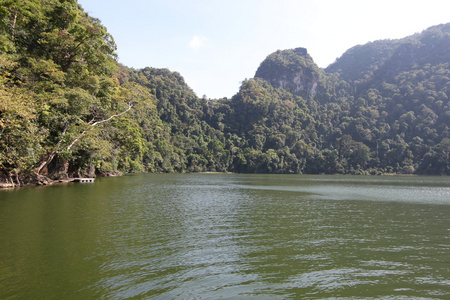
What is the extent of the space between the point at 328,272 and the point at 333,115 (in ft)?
479

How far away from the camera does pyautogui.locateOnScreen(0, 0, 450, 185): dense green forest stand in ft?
84.3

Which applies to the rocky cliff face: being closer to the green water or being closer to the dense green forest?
the dense green forest

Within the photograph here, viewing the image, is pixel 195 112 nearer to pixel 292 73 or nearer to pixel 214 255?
pixel 292 73

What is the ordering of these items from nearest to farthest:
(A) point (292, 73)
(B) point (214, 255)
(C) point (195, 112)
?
(B) point (214, 255) < (C) point (195, 112) < (A) point (292, 73)

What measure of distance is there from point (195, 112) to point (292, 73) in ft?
234

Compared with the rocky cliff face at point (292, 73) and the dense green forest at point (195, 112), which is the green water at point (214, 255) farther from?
the rocky cliff face at point (292, 73)

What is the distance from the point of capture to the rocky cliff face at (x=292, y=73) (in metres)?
167

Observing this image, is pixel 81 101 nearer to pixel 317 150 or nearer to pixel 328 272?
pixel 328 272

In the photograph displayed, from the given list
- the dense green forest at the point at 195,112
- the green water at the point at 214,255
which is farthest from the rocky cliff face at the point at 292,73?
the green water at the point at 214,255

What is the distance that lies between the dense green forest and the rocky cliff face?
63cm

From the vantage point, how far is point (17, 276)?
6484 millimetres

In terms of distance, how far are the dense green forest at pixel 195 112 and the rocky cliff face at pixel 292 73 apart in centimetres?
63

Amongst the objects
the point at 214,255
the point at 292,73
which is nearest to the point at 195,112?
the point at 292,73

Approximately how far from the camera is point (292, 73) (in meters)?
170
